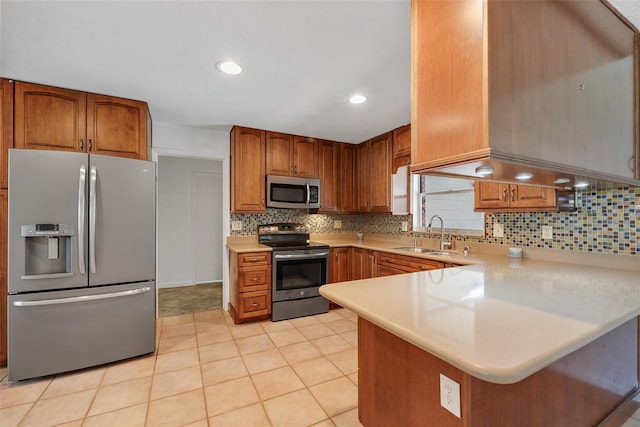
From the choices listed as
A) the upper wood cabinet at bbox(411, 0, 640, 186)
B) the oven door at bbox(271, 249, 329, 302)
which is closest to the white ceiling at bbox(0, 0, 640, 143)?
the upper wood cabinet at bbox(411, 0, 640, 186)

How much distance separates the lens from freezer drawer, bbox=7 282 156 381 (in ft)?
6.82

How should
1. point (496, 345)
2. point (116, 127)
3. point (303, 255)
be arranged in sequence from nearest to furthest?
point (496, 345), point (116, 127), point (303, 255)

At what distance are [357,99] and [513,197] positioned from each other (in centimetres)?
158

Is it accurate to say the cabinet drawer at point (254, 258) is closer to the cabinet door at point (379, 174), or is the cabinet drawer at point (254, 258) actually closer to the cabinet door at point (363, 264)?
the cabinet door at point (363, 264)

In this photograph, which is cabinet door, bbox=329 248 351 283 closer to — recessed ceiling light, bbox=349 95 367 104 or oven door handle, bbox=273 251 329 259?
oven door handle, bbox=273 251 329 259

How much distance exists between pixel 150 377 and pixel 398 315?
86.0 inches

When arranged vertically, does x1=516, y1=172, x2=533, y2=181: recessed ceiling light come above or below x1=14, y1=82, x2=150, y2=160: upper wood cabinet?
below

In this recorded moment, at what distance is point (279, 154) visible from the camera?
12.4 ft

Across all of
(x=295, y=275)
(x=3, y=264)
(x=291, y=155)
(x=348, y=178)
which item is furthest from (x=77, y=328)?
(x=348, y=178)

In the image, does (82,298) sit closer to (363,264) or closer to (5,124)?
(5,124)

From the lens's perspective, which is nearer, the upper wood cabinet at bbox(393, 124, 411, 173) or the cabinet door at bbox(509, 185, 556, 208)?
the cabinet door at bbox(509, 185, 556, 208)

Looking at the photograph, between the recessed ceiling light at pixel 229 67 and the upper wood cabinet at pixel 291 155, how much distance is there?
1.50 meters

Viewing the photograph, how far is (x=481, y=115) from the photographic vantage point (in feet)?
3.13

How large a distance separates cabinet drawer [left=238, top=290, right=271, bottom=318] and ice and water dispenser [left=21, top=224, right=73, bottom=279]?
1.59m
